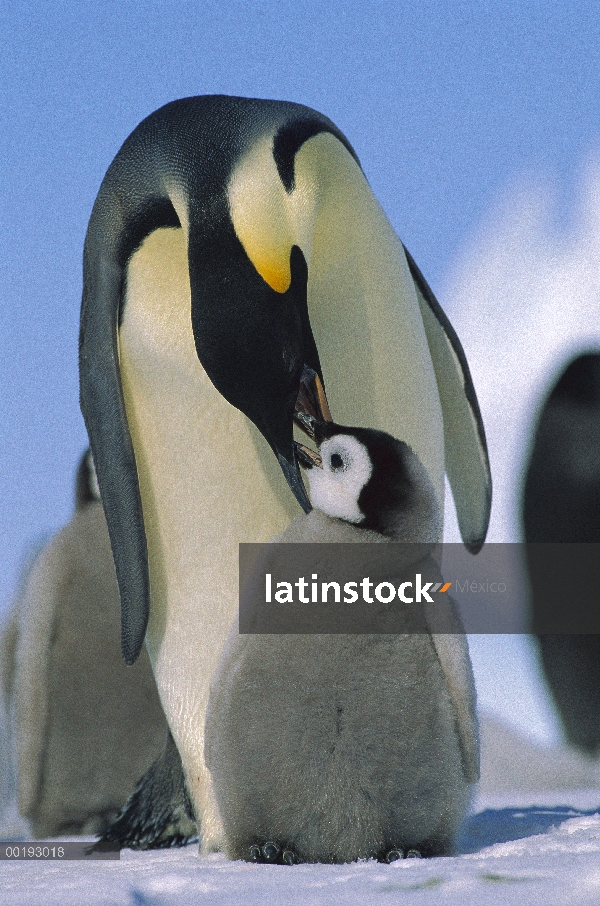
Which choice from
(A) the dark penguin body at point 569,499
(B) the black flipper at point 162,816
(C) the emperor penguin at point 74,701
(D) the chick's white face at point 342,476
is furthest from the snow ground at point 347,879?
(A) the dark penguin body at point 569,499

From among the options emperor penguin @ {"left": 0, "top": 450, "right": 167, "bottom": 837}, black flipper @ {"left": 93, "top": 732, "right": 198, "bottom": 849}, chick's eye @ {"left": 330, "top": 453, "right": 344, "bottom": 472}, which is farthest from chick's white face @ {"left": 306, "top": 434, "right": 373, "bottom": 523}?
emperor penguin @ {"left": 0, "top": 450, "right": 167, "bottom": 837}

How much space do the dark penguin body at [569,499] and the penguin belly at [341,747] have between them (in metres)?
1.61

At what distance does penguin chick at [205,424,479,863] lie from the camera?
108cm

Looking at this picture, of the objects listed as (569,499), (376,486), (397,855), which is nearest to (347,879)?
(397,855)

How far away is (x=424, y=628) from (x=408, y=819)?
7.5 inches

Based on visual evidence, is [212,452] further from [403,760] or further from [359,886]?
[359,886]

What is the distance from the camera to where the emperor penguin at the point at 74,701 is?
1912mm

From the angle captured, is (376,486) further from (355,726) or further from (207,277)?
(207,277)

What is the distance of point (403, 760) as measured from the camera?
108 cm

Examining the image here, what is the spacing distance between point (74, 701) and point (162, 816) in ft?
1.17

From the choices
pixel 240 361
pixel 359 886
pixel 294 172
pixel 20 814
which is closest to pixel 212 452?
pixel 240 361

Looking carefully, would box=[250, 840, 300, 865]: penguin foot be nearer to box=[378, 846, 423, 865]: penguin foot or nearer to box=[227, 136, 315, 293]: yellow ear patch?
box=[378, 846, 423, 865]: penguin foot

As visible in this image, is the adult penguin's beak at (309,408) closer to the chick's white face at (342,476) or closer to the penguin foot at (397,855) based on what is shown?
the chick's white face at (342,476)

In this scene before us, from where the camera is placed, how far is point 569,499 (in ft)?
8.71
